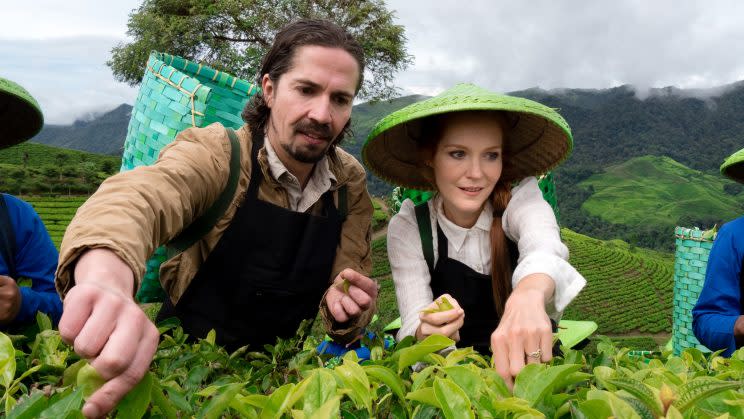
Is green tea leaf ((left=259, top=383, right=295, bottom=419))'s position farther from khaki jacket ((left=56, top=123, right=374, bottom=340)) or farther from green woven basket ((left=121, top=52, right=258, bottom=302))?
green woven basket ((left=121, top=52, right=258, bottom=302))

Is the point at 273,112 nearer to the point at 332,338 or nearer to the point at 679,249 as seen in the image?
the point at 332,338

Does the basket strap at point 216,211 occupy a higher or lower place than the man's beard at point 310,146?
lower

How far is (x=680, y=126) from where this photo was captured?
333 ft

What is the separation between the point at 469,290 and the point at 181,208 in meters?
0.98

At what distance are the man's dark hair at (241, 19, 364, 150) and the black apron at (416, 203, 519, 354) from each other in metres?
0.65

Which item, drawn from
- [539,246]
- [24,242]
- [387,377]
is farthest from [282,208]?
[387,377]

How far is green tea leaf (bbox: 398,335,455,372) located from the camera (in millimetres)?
819

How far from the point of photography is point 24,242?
196 cm

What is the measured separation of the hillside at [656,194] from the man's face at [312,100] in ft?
232

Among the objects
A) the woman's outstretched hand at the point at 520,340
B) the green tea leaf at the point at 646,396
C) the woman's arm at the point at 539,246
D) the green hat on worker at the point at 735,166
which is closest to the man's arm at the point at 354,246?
the woman's arm at the point at 539,246

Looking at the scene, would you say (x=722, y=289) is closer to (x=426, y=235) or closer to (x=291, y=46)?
(x=426, y=235)

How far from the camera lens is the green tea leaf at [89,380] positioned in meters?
0.63

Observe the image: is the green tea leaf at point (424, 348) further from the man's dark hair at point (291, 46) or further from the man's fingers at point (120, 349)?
the man's dark hair at point (291, 46)

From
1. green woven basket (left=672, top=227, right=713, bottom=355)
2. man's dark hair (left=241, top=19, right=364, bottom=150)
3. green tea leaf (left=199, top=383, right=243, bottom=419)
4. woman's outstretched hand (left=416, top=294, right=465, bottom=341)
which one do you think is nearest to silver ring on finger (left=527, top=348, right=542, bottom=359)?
woman's outstretched hand (left=416, top=294, right=465, bottom=341)
